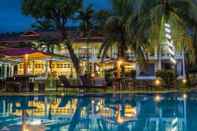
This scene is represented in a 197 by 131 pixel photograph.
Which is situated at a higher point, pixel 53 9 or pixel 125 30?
pixel 53 9

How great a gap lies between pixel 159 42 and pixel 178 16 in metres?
1.84

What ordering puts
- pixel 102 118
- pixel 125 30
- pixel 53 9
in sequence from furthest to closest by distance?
pixel 53 9
pixel 125 30
pixel 102 118

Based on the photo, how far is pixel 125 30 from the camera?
2938cm

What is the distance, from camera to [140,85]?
26.7 metres

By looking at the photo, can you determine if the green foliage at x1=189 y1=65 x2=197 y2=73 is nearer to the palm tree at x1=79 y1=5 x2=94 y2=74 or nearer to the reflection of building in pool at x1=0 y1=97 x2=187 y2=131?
the palm tree at x1=79 y1=5 x2=94 y2=74

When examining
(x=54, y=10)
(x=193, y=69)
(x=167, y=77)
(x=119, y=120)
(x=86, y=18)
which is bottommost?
(x=119, y=120)

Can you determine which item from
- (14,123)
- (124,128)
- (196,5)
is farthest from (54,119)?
(196,5)

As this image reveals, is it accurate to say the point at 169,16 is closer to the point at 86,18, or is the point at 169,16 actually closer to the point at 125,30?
the point at 125,30

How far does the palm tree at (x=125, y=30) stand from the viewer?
92.4 ft

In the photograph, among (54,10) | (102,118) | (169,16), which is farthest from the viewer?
(54,10)

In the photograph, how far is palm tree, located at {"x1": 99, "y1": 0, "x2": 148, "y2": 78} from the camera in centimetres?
2817

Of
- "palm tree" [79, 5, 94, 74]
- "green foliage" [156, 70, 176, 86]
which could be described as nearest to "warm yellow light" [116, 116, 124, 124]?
"green foliage" [156, 70, 176, 86]

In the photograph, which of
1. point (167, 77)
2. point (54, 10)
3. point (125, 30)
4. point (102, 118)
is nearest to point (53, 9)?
point (54, 10)

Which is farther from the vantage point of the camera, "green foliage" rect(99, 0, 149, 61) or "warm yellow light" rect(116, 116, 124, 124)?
"green foliage" rect(99, 0, 149, 61)
